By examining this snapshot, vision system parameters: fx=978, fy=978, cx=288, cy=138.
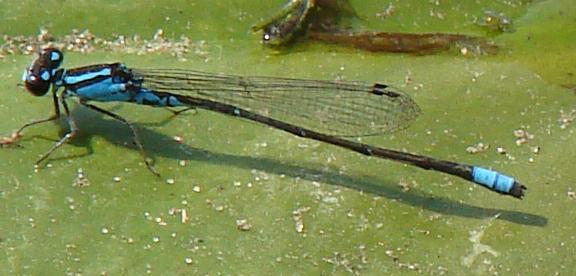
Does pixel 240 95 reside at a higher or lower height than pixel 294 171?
higher

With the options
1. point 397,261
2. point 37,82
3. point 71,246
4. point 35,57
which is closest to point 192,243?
point 71,246

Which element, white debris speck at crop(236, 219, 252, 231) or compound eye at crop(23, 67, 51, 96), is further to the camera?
compound eye at crop(23, 67, 51, 96)

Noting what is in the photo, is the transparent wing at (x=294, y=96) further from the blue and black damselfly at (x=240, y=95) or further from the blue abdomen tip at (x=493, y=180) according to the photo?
the blue abdomen tip at (x=493, y=180)

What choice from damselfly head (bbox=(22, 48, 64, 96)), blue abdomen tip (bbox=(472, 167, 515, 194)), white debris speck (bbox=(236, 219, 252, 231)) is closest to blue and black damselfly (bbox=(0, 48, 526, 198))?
damselfly head (bbox=(22, 48, 64, 96))

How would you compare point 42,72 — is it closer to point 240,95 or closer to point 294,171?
point 240,95

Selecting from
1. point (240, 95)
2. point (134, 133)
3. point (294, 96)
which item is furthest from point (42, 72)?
point (294, 96)

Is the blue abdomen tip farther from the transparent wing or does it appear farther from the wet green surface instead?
the transparent wing
